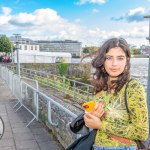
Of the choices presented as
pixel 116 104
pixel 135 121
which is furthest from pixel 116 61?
pixel 135 121

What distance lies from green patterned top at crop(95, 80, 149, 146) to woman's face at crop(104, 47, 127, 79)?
127 millimetres

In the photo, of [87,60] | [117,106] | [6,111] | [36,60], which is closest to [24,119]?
[6,111]

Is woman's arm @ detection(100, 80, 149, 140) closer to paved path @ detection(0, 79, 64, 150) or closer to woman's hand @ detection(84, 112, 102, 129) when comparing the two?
woman's hand @ detection(84, 112, 102, 129)

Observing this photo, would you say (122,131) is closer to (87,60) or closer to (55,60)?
(87,60)

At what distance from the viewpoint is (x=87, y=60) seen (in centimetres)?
227

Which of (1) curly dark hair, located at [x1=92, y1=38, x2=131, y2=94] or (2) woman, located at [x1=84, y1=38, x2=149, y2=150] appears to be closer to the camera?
(2) woman, located at [x1=84, y1=38, x2=149, y2=150]

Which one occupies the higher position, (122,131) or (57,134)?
(122,131)

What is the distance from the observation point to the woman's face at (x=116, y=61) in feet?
6.22

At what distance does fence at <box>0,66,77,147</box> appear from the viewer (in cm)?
477

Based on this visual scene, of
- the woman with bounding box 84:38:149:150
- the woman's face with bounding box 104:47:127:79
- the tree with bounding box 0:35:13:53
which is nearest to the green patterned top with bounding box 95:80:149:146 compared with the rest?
the woman with bounding box 84:38:149:150

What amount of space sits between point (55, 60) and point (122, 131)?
48736mm

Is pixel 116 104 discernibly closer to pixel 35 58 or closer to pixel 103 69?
pixel 103 69

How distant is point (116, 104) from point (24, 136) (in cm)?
421

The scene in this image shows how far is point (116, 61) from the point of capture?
1896 millimetres
